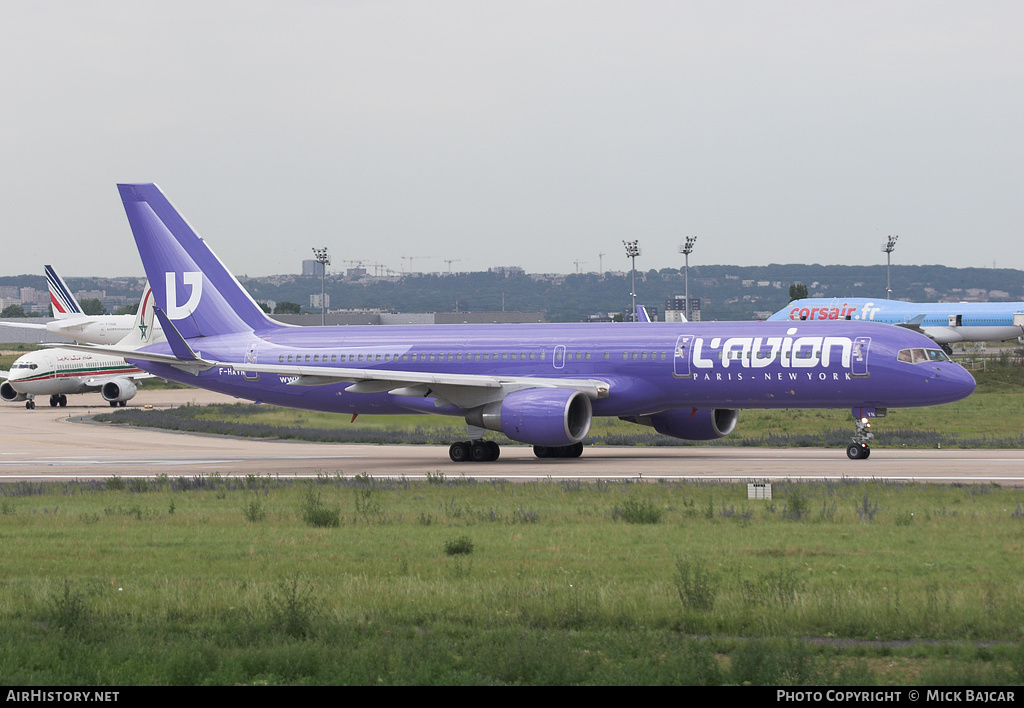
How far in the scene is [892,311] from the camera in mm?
118250

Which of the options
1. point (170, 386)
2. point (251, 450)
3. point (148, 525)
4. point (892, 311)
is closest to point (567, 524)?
point (148, 525)

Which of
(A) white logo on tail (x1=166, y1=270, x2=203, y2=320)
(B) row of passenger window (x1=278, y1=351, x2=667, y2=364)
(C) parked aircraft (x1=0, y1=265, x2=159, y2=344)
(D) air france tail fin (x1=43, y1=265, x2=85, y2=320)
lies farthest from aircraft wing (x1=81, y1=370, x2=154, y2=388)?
(B) row of passenger window (x1=278, y1=351, x2=667, y2=364)

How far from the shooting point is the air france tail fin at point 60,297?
112 metres

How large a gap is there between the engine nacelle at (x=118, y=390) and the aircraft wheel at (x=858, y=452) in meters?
56.3

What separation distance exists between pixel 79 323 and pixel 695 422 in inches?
3215

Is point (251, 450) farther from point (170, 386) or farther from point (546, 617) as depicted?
point (170, 386)

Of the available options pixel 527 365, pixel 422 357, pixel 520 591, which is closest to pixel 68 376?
pixel 422 357

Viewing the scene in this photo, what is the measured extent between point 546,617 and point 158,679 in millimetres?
4466

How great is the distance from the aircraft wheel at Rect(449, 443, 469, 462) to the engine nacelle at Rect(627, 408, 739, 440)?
587 cm

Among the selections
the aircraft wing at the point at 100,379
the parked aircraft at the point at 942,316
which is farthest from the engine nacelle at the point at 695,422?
the parked aircraft at the point at 942,316

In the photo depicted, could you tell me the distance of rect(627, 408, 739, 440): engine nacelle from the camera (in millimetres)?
38188

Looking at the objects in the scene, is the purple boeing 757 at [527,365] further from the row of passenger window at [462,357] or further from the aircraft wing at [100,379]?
the aircraft wing at [100,379]

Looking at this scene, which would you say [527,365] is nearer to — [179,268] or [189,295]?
[189,295]

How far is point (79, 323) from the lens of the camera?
347 ft
